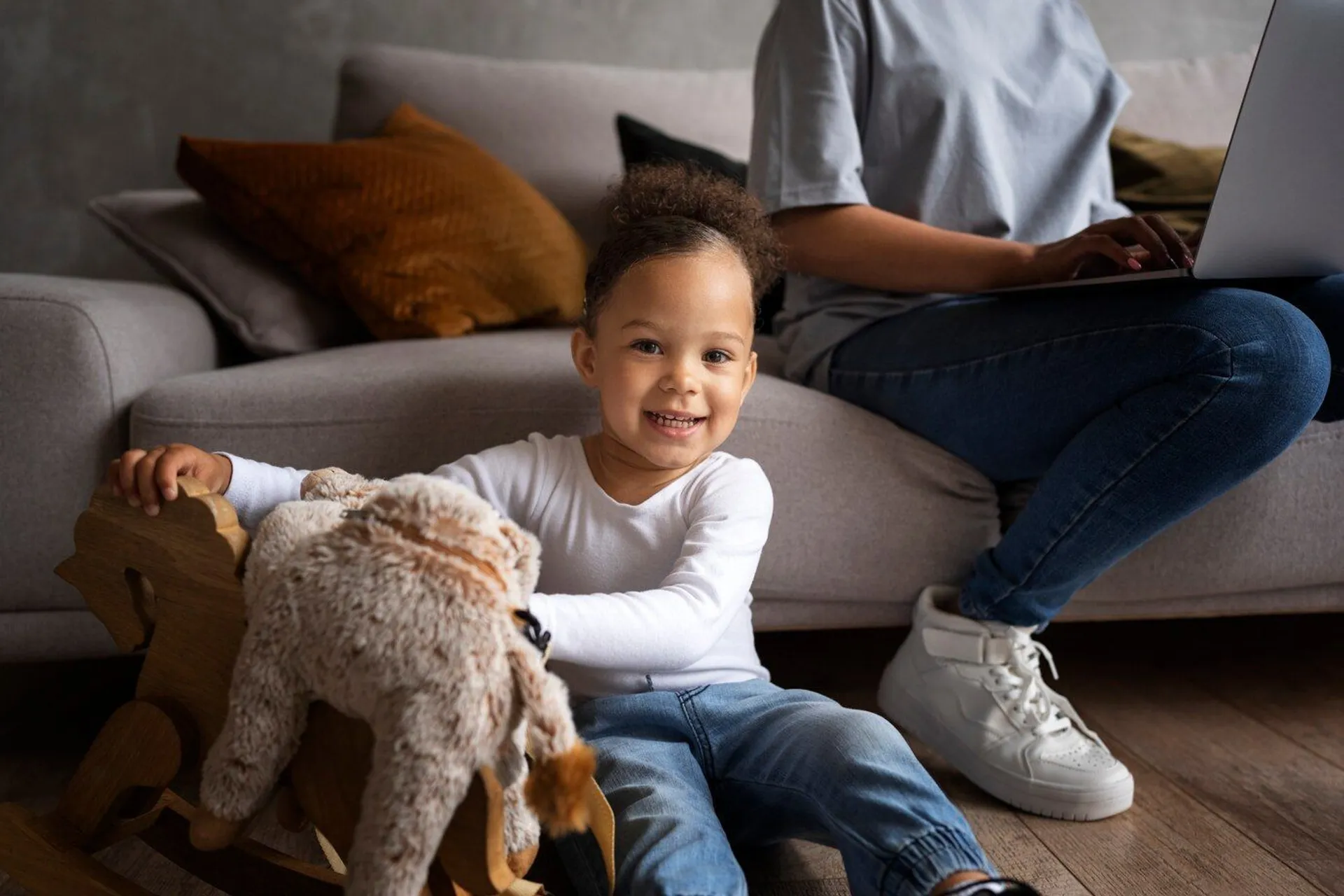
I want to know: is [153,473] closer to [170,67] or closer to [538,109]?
[538,109]

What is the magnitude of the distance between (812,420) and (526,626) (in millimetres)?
573

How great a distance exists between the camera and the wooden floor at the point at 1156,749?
3.15 feet

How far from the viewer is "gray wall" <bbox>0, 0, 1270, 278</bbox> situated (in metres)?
1.94

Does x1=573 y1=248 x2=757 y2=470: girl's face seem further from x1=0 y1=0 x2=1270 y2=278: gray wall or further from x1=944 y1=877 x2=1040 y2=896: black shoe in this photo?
x1=0 y1=0 x2=1270 y2=278: gray wall

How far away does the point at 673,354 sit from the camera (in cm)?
92

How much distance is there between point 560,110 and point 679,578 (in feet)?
3.51

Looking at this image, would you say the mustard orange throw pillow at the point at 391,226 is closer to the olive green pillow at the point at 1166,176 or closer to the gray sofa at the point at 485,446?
the gray sofa at the point at 485,446

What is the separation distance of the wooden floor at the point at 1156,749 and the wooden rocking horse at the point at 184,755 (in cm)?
15

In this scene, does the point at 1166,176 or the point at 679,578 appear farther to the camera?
the point at 1166,176

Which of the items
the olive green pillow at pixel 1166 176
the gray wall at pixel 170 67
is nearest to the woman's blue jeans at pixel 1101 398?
the olive green pillow at pixel 1166 176

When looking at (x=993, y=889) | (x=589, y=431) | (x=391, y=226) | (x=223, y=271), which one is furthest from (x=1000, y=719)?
(x=223, y=271)

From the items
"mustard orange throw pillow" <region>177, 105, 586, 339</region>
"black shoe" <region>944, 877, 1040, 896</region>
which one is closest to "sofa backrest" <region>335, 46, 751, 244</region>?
"mustard orange throw pillow" <region>177, 105, 586, 339</region>

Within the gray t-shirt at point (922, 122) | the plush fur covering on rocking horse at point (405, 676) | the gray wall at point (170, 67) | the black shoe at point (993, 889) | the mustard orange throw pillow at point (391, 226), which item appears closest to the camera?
the plush fur covering on rocking horse at point (405, 676)

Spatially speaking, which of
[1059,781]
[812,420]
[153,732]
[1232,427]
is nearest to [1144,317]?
[1232,427]
